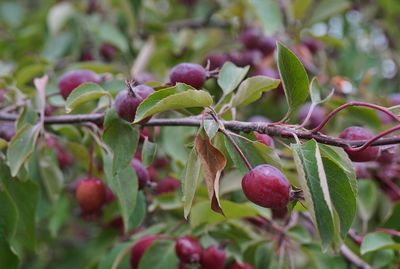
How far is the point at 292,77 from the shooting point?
110 cm

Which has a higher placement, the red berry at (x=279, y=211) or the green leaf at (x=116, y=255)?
the red berry at (x=279, y=211)

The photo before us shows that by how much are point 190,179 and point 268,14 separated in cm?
127

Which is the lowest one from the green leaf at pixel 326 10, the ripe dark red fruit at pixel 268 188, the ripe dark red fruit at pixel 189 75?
the green leaf at pixel 326 10

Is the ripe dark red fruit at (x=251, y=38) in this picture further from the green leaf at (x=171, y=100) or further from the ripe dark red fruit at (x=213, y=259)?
the green leaf at (x=171, y=100)

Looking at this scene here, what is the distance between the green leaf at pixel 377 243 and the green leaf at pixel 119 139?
0.53 meters

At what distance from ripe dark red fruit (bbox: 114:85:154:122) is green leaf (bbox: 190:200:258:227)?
371mm

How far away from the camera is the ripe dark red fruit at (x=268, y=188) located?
0.94 metres

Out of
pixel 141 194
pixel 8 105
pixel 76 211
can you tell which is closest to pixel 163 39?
pixel 76 211

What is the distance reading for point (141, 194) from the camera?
4.58ft

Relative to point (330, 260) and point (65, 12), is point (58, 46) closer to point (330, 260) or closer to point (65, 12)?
point (65, 12)

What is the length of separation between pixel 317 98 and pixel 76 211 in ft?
4.68

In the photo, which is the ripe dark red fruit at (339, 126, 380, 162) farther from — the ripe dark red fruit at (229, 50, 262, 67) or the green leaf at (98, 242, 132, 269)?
the ripe dark red fruit at (229, 50, 262, 67)

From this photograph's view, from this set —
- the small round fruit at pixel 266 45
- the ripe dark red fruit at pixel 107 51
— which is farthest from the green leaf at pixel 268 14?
the ripe dark red fruit at pixel 107 51

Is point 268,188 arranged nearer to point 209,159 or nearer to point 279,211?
point 209,159
